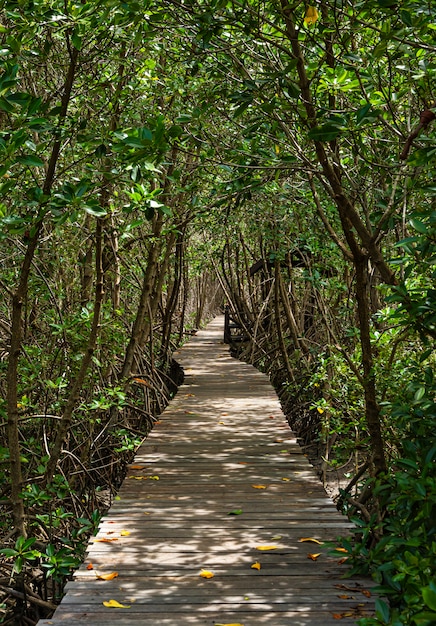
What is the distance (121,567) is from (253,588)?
0.59 meters

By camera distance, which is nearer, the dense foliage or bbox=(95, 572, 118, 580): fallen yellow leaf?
the dense foliage

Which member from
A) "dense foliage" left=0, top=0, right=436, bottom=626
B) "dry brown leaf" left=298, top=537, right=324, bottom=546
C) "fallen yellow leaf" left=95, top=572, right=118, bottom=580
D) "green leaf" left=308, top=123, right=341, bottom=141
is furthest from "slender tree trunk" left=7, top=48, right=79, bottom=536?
Result: "dry brown leaf" left=298, top=537, right=324, bottom=546

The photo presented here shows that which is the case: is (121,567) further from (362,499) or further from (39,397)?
(39,397)

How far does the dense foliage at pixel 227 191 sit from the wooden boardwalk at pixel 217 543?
26 cm

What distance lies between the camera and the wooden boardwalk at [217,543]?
2582 mm

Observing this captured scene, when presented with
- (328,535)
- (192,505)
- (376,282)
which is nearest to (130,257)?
(376,282)

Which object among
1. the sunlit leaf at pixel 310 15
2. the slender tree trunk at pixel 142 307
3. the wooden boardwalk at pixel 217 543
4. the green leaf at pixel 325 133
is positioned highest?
the sunlit leaf at pixel 310 15

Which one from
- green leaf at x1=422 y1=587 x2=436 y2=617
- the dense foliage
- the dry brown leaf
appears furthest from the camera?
the dry brown leaf

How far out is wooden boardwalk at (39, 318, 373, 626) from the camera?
2.58 metres

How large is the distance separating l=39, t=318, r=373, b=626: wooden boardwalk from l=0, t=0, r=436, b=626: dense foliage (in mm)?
256

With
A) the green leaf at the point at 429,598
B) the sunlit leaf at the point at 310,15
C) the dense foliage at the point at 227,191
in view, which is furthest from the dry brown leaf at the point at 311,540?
the sunlit leaf at the point at 310,15

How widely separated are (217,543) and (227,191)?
2.02 metres

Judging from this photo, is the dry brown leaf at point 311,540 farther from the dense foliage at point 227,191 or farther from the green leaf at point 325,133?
the green leaf at point 325,133

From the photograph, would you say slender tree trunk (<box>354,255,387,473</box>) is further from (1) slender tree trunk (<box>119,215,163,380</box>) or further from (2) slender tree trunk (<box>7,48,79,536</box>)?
(1) slender tree trunk (<box>119,215,163,380</box>)
